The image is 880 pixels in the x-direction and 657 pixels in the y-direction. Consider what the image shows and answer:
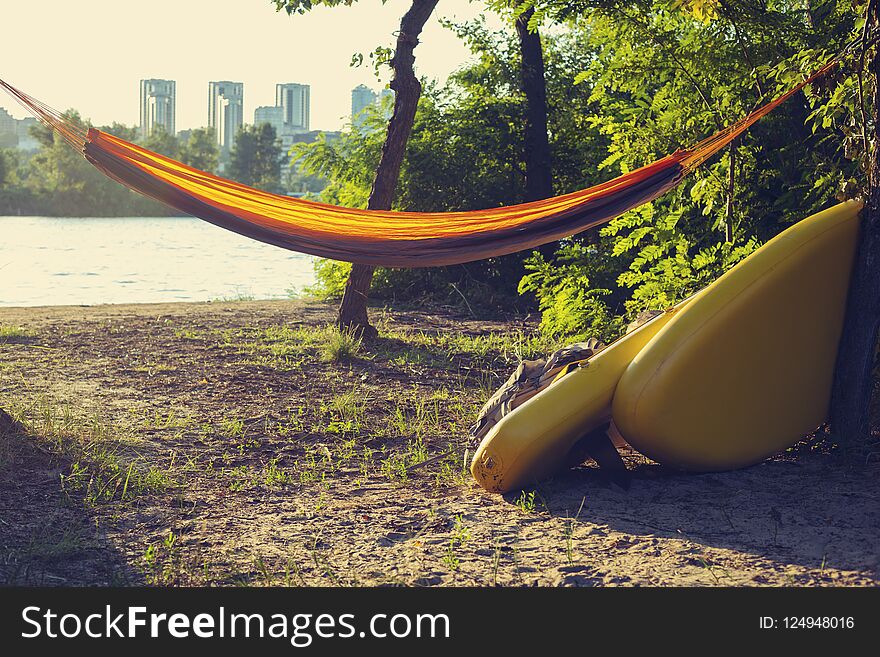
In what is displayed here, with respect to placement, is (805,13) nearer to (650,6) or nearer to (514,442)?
(650,6)

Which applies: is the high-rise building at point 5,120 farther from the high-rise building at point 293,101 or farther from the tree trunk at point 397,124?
the high-rise building at point 293,101

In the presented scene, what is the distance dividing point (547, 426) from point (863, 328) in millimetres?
1224

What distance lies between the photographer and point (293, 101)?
72500 millimetres

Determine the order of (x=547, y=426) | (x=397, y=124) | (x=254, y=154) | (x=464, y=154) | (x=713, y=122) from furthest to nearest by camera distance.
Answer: (x=254, y=154), (x=464, y=154), (x=397, y=124), (x=713, y=122), (x=547, y=426)

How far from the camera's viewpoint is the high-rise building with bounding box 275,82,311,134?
235ft

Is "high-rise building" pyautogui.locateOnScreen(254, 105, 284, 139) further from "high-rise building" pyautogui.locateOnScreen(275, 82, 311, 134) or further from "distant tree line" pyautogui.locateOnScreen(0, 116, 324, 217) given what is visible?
"distant tree line" pyautogui.locateOnScreen(0, 116, 324, 217)

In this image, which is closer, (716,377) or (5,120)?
(716,377)

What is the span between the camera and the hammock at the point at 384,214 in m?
3.77

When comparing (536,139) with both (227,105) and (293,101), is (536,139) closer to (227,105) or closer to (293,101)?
(227,105)

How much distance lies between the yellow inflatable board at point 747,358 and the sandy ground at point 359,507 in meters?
0.16

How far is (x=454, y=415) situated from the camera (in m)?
4.55

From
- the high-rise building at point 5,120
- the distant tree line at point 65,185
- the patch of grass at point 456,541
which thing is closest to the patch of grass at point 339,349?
the patch of grass at point 456,541

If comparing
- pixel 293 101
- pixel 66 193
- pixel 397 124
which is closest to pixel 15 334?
pixel 397 124

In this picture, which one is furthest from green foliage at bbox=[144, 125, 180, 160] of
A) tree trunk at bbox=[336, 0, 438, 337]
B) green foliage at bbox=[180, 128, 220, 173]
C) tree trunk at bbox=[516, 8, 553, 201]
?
tree trunk at bbox=[336, 0, 438, 337]
